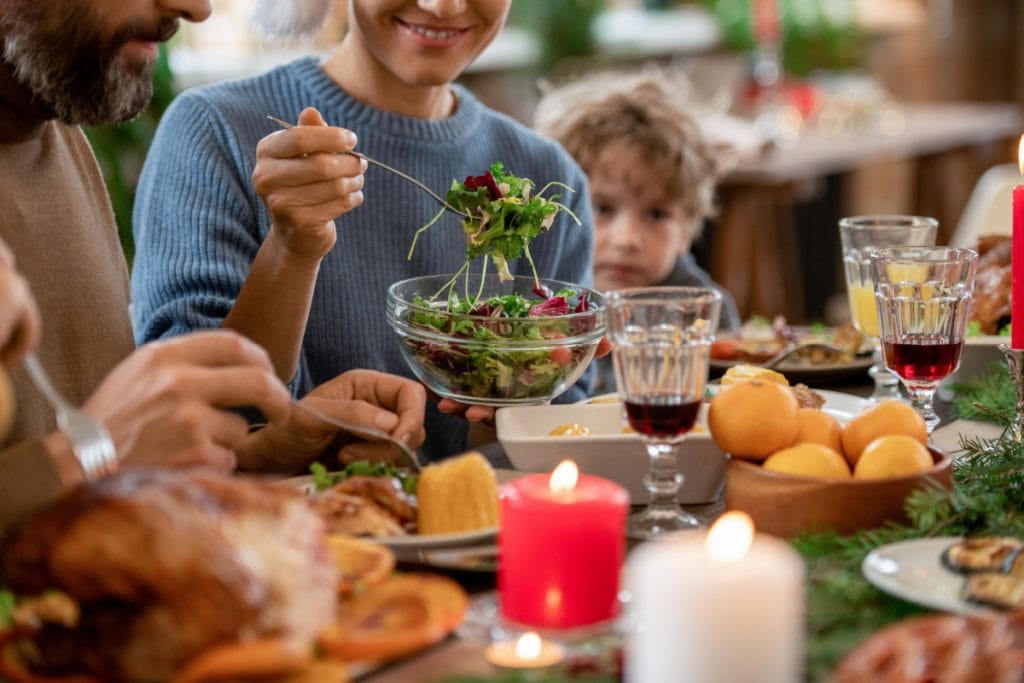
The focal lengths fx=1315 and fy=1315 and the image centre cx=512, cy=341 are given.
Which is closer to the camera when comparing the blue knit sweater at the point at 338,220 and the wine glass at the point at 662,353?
the wine glass at the point at 662,353

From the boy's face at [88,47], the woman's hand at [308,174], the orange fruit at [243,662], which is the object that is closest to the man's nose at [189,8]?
the boy's face at [88,47]

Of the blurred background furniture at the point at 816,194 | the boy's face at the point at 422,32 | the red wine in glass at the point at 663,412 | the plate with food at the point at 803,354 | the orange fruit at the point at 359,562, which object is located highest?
the boy's face at the point at 422,32

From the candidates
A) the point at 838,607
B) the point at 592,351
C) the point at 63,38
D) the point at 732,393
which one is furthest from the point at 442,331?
the point at 838,607

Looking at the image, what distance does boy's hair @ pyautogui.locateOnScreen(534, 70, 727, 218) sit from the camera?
9.70 ft

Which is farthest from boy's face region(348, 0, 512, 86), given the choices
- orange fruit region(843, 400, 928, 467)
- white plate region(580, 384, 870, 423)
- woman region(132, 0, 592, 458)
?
orange fruit region(843, 400, 928, 467)

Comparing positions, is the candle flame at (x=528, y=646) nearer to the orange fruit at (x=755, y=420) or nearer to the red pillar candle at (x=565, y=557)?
the red pillar candle at (x=565, y=557)

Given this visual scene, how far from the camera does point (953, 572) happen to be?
3.62ft

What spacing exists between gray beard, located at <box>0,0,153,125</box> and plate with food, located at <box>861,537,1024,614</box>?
3.61 feet

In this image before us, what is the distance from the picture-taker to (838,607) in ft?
3.50

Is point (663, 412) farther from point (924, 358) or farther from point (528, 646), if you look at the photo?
point (924, 358)

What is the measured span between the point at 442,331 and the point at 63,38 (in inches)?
23.0

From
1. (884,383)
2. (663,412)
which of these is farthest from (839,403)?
(663,412)

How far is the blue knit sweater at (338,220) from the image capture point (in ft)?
6.40

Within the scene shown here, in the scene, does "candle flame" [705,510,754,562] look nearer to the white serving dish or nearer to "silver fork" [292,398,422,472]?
"silver fork" [292,398,422,472]
